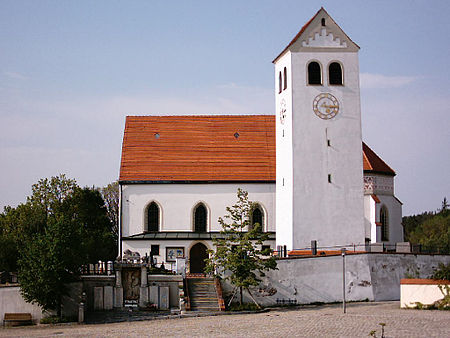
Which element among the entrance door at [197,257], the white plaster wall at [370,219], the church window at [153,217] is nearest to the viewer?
the white plaster wall at [370,219]

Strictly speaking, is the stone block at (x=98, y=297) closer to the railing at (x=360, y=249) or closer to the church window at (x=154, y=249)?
the church window at (x=154, y=249)

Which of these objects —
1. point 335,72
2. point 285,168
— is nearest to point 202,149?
point 285,168

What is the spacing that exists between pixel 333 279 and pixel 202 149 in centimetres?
1636

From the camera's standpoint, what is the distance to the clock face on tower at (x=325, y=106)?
143 feet

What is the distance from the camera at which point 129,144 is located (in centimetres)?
5159

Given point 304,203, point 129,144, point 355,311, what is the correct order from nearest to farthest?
point 355,311
point 304,203
point 129,144

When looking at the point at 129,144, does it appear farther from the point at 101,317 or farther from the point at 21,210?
the point at 101,317

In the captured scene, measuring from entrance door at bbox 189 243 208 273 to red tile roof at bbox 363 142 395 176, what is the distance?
12.2 m

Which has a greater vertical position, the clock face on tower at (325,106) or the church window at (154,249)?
the clock face on tower at (325,106)

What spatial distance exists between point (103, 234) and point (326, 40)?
95.7ft

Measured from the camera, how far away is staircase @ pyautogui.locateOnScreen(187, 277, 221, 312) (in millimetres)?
35656

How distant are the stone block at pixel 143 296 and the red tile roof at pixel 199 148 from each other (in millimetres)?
12042

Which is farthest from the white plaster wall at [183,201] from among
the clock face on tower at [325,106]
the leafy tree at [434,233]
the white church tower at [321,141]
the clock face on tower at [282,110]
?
the leafy tree at [434,233]

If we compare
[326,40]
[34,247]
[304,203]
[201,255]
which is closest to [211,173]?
[201,255]
